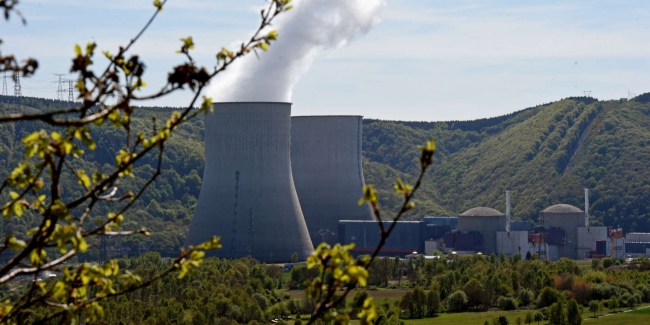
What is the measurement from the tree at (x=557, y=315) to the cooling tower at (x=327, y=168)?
20.3 meters

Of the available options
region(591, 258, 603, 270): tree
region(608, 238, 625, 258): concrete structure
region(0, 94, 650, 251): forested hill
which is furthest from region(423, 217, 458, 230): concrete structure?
region(0, 94, 650, 251): forested hill

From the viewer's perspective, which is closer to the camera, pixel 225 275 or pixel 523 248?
pixel 225 275

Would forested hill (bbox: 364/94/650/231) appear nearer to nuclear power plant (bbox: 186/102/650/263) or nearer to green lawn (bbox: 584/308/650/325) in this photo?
nuclear power plant (bbox: 186/102/650/263)

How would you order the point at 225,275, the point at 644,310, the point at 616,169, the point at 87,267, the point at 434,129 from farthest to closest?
the point at 434,129
the point at 616,169
the point at 225,275
the point at 644,310
the point at 87,267

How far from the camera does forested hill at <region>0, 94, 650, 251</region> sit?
69688mm

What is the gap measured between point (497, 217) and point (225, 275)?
20.7 meters

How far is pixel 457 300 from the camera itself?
33.3 meters

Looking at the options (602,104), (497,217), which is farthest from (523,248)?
(602,104)

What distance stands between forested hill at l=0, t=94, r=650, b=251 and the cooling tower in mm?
11552

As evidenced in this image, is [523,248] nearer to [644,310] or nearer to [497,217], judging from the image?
[497,217]

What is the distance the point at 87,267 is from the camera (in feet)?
11.5

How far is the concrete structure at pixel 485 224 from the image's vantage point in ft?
173

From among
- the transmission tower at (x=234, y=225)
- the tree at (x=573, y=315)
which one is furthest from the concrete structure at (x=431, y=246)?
the tree at (x=573, y=315)

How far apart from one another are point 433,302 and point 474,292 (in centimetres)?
267
